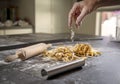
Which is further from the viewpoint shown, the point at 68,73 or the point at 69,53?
the point at 69,53

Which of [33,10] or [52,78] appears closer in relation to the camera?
[52,78]

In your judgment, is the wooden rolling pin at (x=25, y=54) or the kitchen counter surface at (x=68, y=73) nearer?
the kitchen counter surface at (x=68, y=73)

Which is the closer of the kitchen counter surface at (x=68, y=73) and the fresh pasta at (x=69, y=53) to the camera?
the kitchen counter surface at (x=68, y=73)

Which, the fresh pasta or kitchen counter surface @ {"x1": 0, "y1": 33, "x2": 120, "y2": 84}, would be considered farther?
the fresh pasta

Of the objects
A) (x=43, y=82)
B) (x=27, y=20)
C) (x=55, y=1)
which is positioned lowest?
(x=43, y=82)

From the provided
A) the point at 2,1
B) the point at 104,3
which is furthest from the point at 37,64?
the point at 2,1

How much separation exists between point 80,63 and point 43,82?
0.80 feet

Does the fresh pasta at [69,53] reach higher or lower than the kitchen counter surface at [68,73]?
higher

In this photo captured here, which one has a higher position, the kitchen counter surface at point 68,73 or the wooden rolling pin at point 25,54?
the wooden rolling pin at point 25,54

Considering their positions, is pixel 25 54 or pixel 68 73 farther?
pixel 25 54

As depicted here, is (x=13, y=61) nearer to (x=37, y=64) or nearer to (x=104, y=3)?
(x=37, y=64)

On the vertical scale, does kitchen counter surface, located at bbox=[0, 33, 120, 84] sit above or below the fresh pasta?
below

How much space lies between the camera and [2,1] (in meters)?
3.50

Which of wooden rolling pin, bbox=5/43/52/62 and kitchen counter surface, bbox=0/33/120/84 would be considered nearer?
kitchen counter surface, bbox=0/33/120/84
